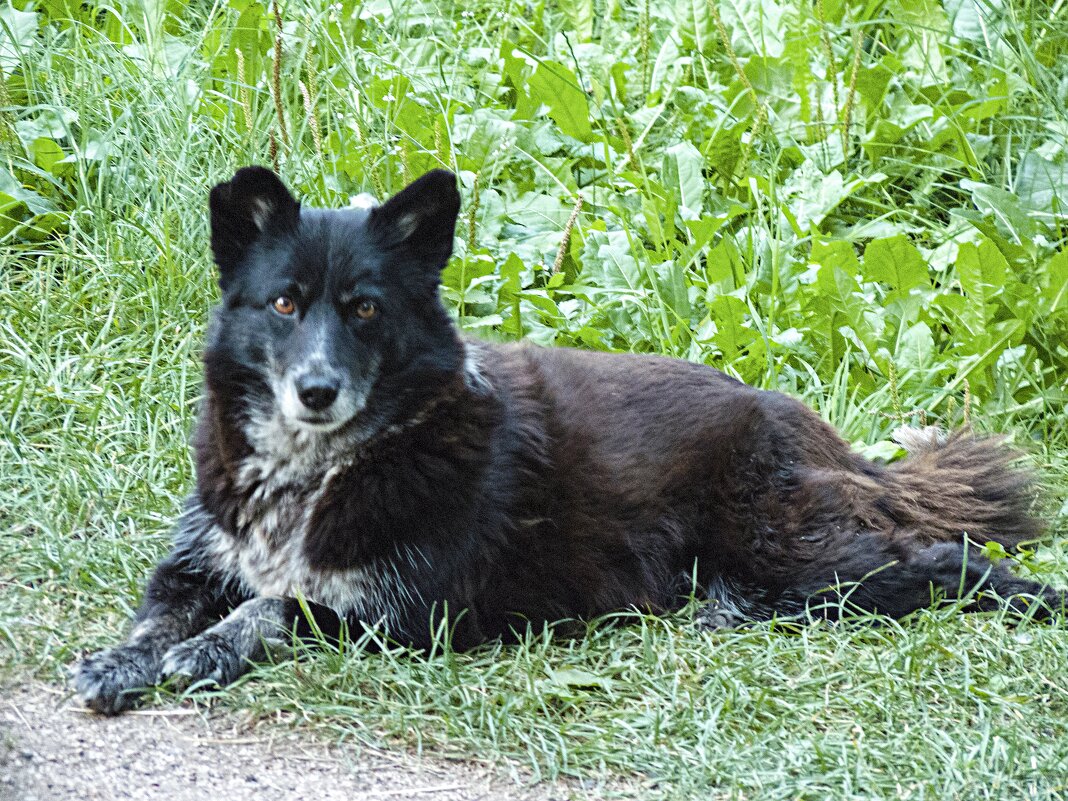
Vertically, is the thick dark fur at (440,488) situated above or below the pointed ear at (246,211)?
below

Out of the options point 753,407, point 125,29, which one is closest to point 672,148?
point 753,407

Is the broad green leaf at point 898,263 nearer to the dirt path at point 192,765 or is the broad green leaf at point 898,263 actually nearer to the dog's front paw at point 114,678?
the dirt path at point 192,765

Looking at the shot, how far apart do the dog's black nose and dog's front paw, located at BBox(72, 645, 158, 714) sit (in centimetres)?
83

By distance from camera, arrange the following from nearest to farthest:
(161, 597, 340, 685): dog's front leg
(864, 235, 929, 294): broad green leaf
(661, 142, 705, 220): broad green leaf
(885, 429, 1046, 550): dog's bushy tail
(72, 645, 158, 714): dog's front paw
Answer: (72, 645, 158, 714): dog's front paw
(161, 597, 340, 685): dog's front leg
(885, 429, 1046, 550): dog's bushy tail
(864, 235, 929, 294): broad green leaf
(661, 142, 705, 220): broad green leaf

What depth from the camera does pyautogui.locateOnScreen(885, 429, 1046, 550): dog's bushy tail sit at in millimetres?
4590

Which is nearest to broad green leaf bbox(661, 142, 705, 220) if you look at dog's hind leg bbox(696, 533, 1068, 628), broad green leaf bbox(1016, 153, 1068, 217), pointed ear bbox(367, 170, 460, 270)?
broad green leaf bbox(1016, 153, 1068, 217)

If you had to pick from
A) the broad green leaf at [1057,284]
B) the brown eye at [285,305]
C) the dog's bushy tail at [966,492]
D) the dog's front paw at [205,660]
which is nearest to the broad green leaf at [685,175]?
the broad green leaf at [1057,284]

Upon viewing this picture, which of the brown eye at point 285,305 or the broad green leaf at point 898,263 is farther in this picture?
the broad green leaf at point 898,263

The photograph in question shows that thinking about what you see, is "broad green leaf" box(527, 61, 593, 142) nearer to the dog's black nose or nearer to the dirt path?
the dog's black nose

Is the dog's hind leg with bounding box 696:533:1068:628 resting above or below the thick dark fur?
below

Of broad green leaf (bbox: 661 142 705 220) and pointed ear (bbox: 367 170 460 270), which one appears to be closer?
pointed ear (bbox: 367 170 460 270)

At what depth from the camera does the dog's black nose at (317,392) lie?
11.8 feet

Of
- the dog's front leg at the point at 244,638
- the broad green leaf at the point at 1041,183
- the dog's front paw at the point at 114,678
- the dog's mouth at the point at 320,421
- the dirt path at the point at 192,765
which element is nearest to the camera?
the dirt path at the point at 192,765

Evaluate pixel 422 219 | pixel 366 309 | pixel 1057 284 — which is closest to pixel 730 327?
pixel 1057 284
